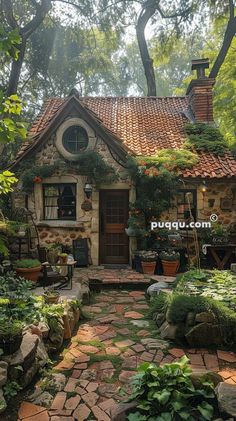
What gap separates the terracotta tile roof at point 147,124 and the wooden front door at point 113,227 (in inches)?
63.8

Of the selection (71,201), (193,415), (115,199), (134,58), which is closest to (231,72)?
(115,199)

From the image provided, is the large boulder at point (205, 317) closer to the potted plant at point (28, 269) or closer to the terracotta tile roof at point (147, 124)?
the potted plant at point (28, 269)

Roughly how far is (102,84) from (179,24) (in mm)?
9567

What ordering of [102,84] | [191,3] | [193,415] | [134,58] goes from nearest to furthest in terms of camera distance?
[193,415]
[191,3]
[102,84]
[134,58]

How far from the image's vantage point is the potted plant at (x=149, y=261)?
8.54 m

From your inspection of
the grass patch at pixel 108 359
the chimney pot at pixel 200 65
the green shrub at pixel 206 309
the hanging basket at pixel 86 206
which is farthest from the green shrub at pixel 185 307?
the chimney pot at pixel 200 65

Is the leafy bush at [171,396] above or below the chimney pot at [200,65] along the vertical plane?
below

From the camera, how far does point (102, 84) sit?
24250 millimetres

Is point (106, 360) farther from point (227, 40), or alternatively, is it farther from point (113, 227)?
point (227, 40)

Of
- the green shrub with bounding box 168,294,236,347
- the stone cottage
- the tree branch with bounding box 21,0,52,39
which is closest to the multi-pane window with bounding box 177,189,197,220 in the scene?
the stone cottage

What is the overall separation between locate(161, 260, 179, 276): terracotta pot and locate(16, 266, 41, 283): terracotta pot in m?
3.41

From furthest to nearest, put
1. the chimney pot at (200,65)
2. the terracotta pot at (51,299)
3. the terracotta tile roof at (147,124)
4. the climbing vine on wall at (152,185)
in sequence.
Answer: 1. the chimney pot at (200,65)
2. the terracotta tile roof at (147,124)
3. the climbing vine on wall at (152,185)
4. the terracotta pot at (51,299)

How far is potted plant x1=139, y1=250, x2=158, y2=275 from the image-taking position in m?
8.54

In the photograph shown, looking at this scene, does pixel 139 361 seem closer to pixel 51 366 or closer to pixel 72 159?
pixel 51 366
